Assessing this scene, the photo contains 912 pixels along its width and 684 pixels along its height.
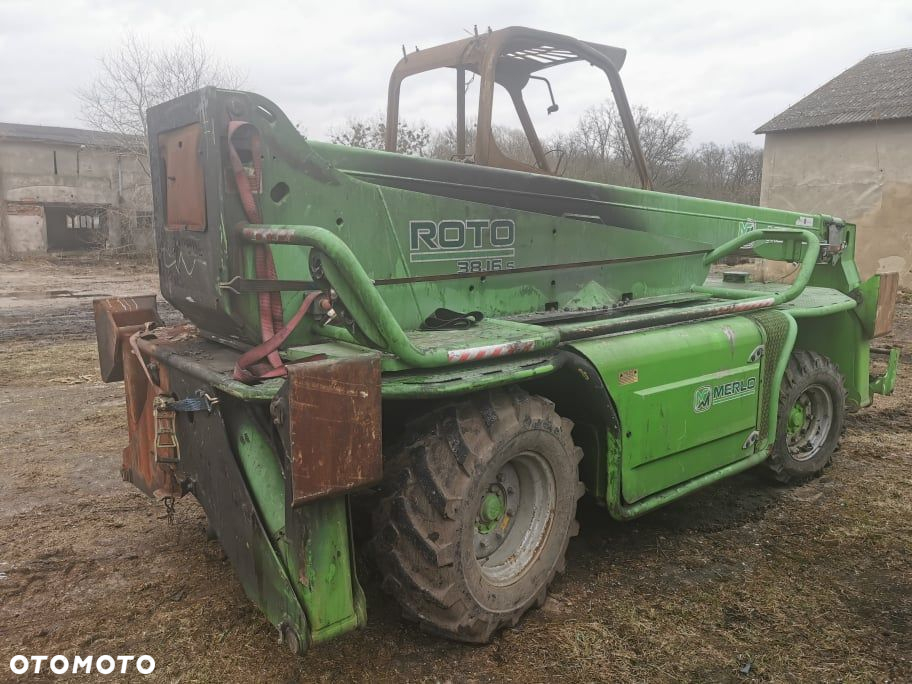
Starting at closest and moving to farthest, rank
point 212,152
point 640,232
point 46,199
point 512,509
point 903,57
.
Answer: point 212,152 < point 512,509 < point 640,232 < point 903,57 < point 46,199

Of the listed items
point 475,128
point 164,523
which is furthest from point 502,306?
point 164,523

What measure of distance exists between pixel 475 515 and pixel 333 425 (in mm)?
809

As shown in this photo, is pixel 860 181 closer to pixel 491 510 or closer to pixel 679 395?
pixel 679 395

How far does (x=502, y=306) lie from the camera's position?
155 inches

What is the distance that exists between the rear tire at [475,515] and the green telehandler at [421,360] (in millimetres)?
10

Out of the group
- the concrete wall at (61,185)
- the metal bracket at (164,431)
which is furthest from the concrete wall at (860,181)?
the concrete wall at (61,185)

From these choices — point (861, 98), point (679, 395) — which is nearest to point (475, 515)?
point (679, 395)

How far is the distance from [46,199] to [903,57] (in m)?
28.8

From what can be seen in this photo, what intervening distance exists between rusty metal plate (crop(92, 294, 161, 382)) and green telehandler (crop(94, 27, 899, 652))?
15 mm

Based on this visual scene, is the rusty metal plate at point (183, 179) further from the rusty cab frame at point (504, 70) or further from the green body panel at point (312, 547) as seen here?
the rusty cab frame at point (504, 70)

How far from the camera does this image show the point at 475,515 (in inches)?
117

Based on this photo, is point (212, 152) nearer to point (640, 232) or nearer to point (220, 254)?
point (220, 254)

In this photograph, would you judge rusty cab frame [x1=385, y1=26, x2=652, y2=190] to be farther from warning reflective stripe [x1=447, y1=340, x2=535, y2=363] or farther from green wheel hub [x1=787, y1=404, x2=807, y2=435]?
green wheel hub [x1=787, y1=404, x2=807, y2=435]

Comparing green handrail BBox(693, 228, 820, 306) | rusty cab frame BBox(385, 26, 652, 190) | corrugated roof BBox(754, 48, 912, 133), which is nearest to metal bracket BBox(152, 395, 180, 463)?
rusty cab frame BBox(385, 26, 652, 190)
